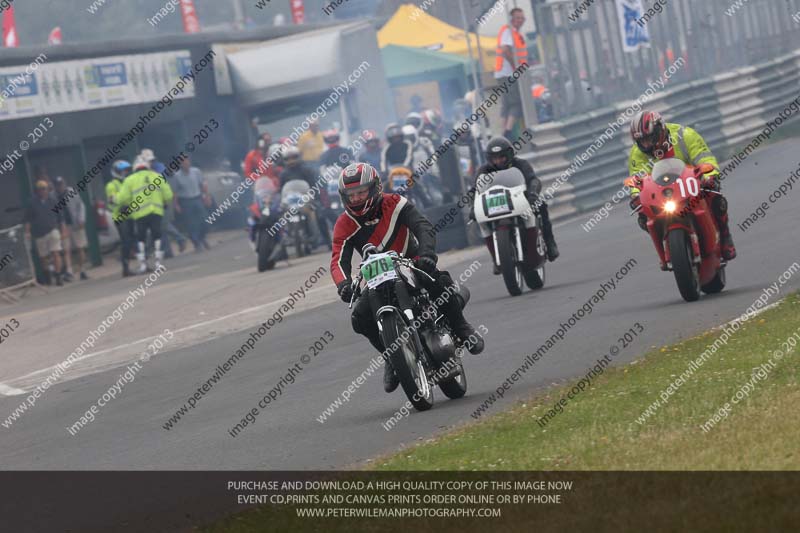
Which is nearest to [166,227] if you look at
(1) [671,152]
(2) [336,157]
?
(2) [336,157]

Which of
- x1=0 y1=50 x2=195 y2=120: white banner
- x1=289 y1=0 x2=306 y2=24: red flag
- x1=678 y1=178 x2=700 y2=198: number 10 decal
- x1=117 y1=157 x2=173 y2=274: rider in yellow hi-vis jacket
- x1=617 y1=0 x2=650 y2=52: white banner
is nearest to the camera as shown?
x1=678 y1=178 x2=700 y2=198: number 10 decal

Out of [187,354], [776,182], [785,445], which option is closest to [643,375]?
[785,445]

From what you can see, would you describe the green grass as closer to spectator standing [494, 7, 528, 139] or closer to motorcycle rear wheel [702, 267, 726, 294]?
motorcycle rear wheel [702, 267, 726, 294]

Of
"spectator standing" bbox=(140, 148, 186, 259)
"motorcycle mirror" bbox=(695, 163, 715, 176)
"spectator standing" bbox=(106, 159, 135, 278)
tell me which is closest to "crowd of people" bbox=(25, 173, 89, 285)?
"spectator standing" bbox=(106, 159, 135, 278)

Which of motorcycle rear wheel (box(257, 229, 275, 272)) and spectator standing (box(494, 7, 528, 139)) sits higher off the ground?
spectator standing (box(494, 7, 528, 139))

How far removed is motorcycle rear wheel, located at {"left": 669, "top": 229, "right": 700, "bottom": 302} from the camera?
12.3 meters

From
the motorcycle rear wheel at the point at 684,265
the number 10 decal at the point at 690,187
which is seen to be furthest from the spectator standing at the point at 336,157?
the number 10 decal at the point at 690,187

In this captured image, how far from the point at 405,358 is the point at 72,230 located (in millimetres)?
19857

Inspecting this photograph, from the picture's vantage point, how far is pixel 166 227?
3069 cm

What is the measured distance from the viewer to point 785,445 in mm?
6555

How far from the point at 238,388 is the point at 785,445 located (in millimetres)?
6918

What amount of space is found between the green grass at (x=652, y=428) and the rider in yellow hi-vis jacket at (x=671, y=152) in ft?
9.02

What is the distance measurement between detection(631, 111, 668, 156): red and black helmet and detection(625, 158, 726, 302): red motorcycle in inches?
7.2
